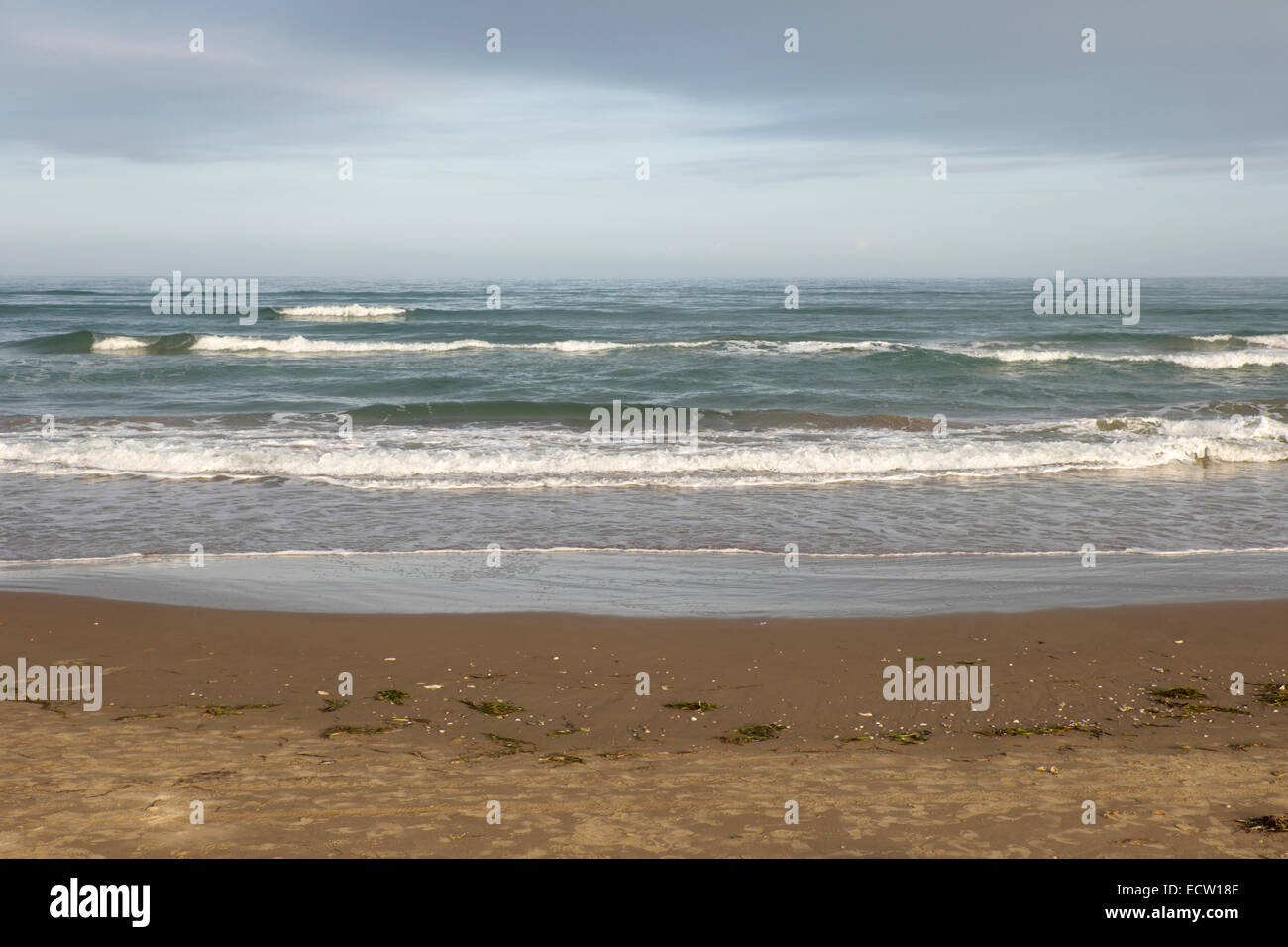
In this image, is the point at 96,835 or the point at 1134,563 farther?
the point at 1134,563

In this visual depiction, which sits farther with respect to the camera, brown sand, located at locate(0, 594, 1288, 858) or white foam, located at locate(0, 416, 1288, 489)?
white foam, located at locate(0, 416, 1288, 489)

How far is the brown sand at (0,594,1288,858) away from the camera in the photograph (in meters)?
3.71

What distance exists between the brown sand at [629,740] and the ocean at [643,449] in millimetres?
1003

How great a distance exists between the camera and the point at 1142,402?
21.0 m

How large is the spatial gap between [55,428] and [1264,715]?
716 inches

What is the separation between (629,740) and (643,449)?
32.6ft

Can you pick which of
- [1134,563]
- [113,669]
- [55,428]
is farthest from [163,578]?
[55,428]

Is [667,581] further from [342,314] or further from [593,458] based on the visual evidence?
[342,314]

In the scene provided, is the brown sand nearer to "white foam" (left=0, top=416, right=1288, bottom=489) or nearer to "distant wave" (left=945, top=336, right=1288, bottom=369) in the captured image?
"white foam" (left=0, top=416, right=1288, bottom=489)

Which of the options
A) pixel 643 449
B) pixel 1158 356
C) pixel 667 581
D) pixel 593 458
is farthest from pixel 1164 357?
pixel 667 581

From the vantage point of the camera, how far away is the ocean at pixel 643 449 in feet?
30.5

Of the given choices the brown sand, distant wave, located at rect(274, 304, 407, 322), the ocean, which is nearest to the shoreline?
the ocean

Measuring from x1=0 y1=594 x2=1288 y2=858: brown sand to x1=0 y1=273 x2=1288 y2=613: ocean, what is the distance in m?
1.00
